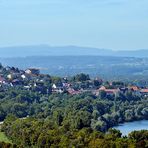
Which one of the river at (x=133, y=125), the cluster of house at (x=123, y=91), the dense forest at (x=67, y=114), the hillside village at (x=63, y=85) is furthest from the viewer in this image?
the hillside village at (x=63, y=85)

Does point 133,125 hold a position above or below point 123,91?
below

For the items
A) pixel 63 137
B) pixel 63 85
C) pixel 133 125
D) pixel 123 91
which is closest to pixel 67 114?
pixel 133 125

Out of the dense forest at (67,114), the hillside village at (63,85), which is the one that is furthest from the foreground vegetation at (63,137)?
the hillside village at (63,85)

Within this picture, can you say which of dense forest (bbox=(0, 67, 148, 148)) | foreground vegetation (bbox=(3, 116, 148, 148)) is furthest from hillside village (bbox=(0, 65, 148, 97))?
foreground vegetation (bbox=(3, 116, 148, 148))

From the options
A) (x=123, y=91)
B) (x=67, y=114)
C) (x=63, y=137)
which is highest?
(x=63, y=137)

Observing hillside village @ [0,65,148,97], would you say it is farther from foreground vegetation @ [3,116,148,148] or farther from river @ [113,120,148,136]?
foreground vegetation @ [3,116,148,148]

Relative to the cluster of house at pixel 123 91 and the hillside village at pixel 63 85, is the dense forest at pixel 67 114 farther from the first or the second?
the cluster of house at pixel 123 91

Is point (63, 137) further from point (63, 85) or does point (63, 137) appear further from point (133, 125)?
point (63, 85)

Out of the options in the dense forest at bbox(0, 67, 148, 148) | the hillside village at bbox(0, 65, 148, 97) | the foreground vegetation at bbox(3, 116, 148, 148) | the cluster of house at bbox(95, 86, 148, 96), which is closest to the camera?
the foreground vegetation at bbox(3, 116, 148, 148)

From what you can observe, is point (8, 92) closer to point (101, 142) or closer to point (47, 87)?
point (47, 87)
